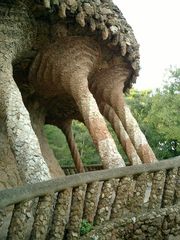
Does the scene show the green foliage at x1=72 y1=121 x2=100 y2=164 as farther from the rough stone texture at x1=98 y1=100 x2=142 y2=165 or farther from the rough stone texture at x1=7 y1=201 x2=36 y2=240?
the rough stone texture at x1=7 y1=201 x2=36 y2=240

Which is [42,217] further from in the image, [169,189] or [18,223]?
[169,189]

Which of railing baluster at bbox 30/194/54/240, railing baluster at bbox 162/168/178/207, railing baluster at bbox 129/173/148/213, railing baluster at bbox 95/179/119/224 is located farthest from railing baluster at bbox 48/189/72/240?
railing baluster at bbox 162/168/178/207

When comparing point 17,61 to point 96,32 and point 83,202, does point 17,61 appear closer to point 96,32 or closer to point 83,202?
point 96,32

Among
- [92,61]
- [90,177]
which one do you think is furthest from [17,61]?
[90,177]

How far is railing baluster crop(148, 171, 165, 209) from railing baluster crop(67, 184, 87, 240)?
4.65 feet

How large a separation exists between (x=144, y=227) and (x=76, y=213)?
1.32 m

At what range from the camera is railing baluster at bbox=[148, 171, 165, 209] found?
5.70 metres

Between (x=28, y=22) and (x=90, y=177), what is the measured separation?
3.83 m

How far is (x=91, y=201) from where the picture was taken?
4.82 m

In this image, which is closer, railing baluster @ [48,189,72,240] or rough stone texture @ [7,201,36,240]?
rough stone texture @ [7,201,36,240]

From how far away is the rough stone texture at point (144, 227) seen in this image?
4.95 metres

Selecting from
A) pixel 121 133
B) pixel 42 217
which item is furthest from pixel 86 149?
pixel 42 217

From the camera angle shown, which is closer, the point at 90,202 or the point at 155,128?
the point at 90,202

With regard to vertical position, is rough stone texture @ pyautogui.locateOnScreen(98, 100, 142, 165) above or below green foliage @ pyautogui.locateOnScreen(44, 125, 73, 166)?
above
